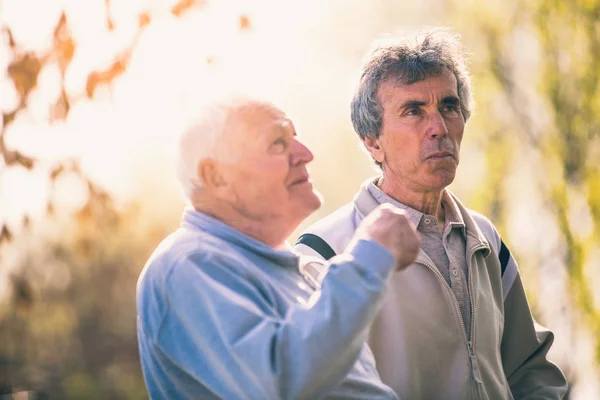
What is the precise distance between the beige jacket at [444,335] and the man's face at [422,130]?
0.45 feet

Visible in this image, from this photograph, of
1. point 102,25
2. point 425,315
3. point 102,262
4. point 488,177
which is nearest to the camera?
point 425,315

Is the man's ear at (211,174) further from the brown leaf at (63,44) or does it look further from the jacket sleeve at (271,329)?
the brown leaf at (63,44)

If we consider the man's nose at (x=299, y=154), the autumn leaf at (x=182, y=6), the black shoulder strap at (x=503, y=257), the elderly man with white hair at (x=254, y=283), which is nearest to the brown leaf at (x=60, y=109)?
the autumn leaf at (x=182, y=6)

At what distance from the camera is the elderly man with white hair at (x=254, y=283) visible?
1198 mm

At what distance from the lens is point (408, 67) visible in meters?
2.17

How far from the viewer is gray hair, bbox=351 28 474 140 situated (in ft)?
7.10

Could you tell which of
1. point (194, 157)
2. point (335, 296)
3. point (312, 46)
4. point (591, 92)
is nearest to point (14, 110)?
point (194, 157)

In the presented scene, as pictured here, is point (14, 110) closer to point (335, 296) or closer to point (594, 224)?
point (335, 296)

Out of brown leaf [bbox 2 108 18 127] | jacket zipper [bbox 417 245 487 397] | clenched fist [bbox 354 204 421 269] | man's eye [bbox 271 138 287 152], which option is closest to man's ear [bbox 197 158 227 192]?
man's eye [bbox 271 138 287 152]

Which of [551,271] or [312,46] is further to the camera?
[312,46]

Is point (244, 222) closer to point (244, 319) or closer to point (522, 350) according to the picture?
point (244, 319)

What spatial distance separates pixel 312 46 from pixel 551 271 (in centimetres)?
269

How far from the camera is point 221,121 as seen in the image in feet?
4.54

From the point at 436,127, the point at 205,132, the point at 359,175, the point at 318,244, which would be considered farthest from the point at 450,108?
the point at 359,175
